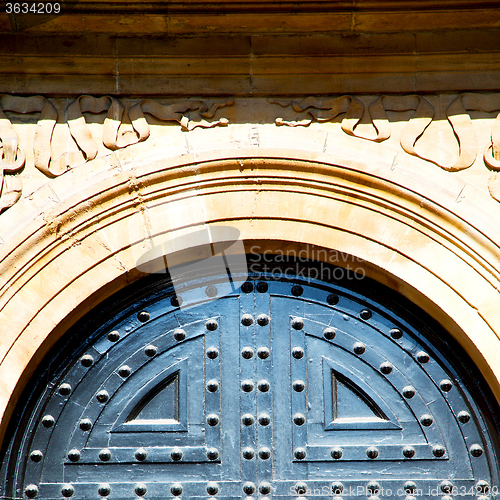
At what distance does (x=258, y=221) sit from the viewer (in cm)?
303

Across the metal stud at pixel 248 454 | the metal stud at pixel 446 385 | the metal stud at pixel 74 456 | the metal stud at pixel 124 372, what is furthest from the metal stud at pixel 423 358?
the metal stud at pixel 74 456

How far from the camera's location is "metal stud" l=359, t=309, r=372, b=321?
10.3ft

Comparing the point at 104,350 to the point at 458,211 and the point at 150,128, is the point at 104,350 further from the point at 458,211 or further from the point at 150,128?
the point at 458,211

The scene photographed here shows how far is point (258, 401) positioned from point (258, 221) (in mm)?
861

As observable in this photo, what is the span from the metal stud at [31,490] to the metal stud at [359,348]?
164 centimetres

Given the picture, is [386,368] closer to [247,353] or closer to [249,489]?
[247,353]

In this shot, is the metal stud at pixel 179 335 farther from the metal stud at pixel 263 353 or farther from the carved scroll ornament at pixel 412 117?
the carved scroll ornament at pixel 412 117

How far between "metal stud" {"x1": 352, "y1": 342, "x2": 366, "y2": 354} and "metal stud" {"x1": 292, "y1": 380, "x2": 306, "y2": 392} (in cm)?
30

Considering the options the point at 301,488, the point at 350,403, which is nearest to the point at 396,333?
the point at 350,403

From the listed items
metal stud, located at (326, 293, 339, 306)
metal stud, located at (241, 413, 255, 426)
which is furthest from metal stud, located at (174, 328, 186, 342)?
metal stud, located at (326, 293, 339, 306)

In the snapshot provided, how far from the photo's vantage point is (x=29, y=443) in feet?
9.86

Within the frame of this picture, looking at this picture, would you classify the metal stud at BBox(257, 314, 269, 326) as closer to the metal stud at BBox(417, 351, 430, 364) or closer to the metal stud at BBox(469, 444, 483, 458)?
the metal stud at BBox(417, 351, 430, 364)

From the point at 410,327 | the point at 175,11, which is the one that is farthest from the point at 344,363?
the point at 175,11

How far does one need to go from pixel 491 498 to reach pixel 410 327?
85 cm
